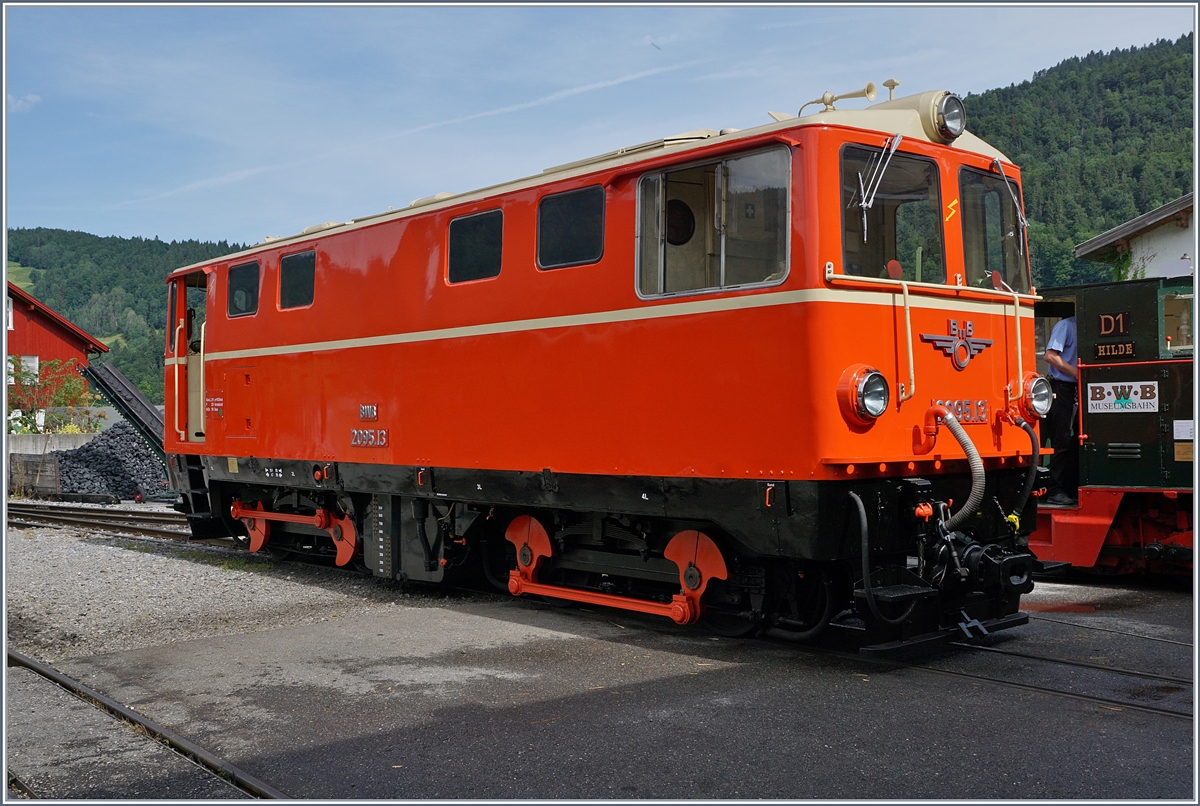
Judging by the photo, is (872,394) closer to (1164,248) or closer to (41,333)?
(1164,248)

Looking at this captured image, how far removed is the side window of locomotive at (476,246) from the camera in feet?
26.6

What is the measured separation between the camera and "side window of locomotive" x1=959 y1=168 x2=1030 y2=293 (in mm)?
7039

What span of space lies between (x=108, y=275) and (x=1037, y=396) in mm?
99182

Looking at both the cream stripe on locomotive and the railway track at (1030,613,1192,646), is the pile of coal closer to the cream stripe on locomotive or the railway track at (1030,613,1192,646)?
the cream stripe on locomotive

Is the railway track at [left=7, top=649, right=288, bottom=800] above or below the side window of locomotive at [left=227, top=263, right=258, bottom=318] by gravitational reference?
below

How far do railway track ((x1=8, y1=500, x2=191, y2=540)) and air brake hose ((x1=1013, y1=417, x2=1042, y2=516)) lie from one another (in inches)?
422

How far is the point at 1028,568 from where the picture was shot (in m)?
6.75

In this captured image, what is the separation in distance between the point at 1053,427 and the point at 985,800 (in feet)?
22.4

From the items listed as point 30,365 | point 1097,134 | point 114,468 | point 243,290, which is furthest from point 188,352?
point 1097,134

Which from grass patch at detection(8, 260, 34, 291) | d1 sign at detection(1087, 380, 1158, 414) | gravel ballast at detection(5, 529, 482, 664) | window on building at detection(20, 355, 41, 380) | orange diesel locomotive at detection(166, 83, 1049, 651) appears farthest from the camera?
grass patch at detection(8, 260, 34, 291)

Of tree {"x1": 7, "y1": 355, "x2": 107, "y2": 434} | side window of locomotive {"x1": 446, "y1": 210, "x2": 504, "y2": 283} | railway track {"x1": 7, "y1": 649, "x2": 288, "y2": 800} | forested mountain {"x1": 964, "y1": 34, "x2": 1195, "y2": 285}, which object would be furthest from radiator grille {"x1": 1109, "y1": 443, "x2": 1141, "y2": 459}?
tree {"x1": 7, "y1": 355, "x2": 107, "y2": 434}

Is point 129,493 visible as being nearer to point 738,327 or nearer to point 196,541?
point 196,541

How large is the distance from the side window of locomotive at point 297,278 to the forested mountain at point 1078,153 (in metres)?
23.9

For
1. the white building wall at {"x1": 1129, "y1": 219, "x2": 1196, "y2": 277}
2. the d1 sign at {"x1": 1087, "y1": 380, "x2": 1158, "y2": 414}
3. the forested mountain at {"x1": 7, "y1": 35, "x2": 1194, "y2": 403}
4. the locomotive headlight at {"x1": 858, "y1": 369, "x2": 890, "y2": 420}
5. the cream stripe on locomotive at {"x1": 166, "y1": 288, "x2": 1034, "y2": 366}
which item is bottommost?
the locomotive headlight at {"x1": 858, "y1": 369, "x2": 890, "y2": 420}
